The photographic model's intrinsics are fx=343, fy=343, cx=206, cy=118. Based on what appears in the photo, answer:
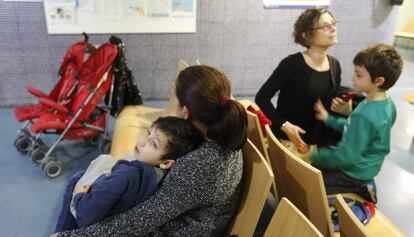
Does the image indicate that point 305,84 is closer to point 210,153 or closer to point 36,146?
point 210,153

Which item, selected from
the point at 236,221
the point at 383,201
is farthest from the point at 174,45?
the point at 236,221

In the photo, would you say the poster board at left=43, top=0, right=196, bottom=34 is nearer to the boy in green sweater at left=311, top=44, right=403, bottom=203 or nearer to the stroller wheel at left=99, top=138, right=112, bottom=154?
the stroller wheel at left=99, top=138, right=112, bottom=154

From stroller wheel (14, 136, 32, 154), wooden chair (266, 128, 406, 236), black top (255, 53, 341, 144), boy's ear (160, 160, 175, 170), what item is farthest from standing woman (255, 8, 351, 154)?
stroller wheel (14, 136, 32, 154)

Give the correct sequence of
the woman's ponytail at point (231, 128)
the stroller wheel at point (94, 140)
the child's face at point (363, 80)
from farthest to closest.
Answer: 1. the stroller wheel at point (94, 140)
2. the child's face at point (363, 80)
3. the woman's ponytail at point (231, 128)

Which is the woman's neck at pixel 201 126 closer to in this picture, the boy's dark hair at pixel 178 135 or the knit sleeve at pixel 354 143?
the boy's dark hair at pixel 178 135

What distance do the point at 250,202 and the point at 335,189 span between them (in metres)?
0.61

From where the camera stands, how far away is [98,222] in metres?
1.13

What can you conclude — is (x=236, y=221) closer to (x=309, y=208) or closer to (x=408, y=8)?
(x=309, y=208)

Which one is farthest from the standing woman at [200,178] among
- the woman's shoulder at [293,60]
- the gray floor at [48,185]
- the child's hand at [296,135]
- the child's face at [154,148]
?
the gray floor at [48,185]

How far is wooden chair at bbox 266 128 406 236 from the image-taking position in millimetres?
1099

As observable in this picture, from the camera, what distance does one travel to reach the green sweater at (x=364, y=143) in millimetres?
1484

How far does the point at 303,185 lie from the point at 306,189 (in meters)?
0.02

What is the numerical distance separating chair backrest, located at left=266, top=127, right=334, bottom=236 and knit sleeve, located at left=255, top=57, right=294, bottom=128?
539 millimetres

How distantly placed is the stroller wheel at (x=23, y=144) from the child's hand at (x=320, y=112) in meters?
2.24
